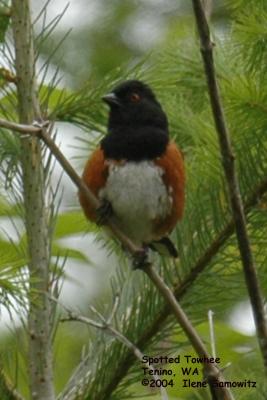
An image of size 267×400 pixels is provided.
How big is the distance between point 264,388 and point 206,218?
0.38 meters

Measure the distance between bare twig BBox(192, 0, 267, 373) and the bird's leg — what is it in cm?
88

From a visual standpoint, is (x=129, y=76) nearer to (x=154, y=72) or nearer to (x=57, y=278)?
(x=154, y=72)

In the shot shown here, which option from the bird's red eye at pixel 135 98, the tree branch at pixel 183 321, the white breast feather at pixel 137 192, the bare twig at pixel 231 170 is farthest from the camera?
the bird's red eye at pixel 135 98

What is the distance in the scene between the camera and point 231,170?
1902 millimetres

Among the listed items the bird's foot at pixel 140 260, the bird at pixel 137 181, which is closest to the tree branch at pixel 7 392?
the bird's foot at pixel 140 260

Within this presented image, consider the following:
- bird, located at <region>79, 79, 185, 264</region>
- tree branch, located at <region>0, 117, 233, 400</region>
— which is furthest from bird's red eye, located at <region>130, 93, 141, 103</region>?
tree branch, located at <region>0, 117, 233, 400</region>

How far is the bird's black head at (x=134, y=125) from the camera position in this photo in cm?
303

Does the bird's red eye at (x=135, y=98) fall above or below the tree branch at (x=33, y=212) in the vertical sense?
above

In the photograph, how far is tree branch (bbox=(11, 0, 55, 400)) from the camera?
224 centimetres

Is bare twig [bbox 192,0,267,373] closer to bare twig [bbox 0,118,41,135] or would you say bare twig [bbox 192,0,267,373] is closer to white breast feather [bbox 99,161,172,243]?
bare twig [bbox 0,118,41,135]

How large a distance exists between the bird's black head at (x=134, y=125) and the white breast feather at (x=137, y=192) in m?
0.05

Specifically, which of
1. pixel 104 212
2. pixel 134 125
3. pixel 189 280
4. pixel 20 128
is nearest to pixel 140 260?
pixel 189 280

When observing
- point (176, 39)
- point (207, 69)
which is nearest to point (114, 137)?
point (176, 39)

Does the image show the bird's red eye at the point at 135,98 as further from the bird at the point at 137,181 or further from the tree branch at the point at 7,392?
the tree branch at the point at 7,392
